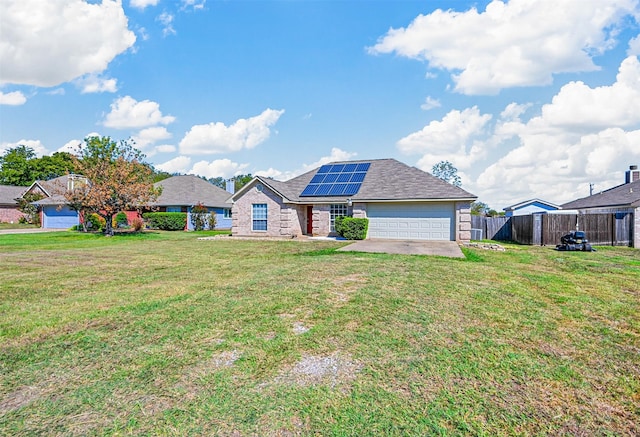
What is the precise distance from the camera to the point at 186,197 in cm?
3084

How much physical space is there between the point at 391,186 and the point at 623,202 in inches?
586

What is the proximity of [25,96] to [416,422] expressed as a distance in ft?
98.9

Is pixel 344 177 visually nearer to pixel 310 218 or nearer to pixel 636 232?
pixel 310 218

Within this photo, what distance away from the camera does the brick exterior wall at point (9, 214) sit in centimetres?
4088

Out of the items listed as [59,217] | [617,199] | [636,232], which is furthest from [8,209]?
[617,199]

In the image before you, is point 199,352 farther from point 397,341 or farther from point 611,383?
point 611,383

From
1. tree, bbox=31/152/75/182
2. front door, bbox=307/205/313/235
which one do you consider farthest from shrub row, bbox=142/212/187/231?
tree, bbox=31/152/75/182

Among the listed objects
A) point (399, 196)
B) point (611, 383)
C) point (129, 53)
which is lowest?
point (611, 383)

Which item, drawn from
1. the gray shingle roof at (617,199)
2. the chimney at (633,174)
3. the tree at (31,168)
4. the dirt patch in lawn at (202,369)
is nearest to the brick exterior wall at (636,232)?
the gray shingle roof at (617,199)

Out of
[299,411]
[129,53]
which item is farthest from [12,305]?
[129,53]

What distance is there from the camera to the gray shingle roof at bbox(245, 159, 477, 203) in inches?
751

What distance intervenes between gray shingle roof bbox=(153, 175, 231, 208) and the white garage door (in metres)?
14.4

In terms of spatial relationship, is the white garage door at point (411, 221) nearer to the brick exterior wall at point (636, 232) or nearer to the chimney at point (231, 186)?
the brick exterior wall at point (636, 232)

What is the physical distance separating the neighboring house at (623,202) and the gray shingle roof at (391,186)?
9.24 metres
